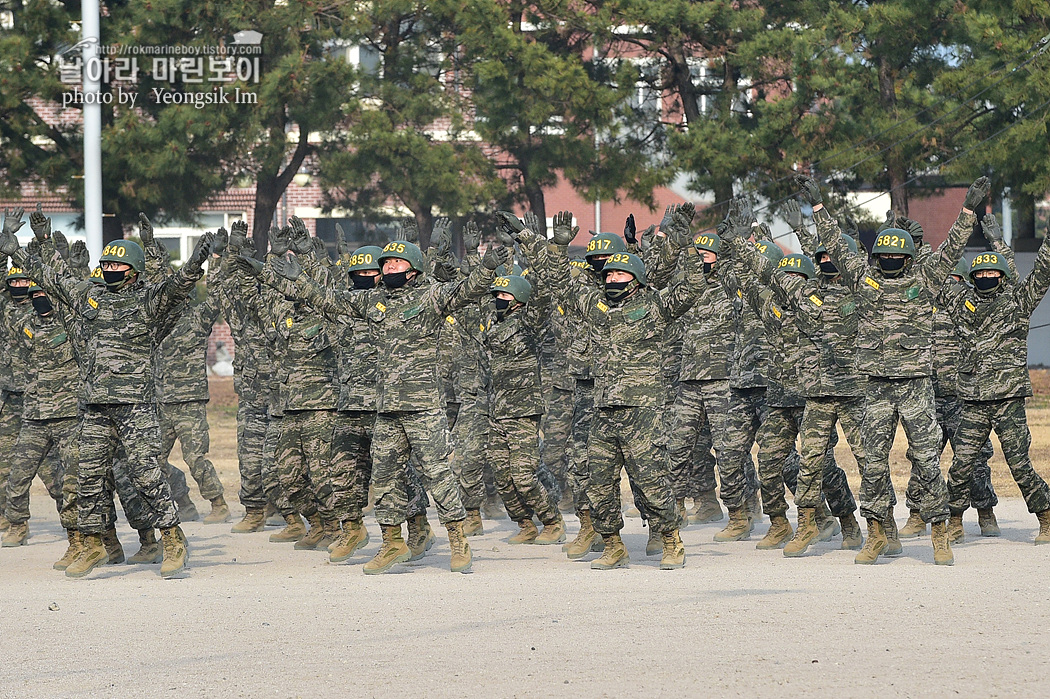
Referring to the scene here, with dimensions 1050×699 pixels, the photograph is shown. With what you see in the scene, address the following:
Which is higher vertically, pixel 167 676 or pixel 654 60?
pixel 654 60

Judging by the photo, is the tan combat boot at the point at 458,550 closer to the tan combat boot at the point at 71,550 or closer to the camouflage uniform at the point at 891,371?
the tan combat boot at the point at 71,550

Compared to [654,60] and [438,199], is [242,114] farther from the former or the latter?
[654,60]

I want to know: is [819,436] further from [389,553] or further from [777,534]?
[389,553]

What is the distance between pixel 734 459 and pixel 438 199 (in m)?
13.4

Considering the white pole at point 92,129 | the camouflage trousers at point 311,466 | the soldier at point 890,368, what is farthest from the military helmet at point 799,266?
the white pole at point 92,129

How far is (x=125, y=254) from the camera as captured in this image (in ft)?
33.4

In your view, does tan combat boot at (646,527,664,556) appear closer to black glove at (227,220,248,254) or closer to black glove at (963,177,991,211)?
black glove at (963,177,991,211)

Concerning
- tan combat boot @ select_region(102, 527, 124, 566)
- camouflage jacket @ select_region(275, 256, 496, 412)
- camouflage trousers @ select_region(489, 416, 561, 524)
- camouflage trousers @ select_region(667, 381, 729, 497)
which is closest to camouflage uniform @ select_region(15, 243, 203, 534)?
tan combat boot @ select_region(102, 527, 124, 566)

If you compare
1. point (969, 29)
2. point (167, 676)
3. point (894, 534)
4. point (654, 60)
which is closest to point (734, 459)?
point (894, 534)

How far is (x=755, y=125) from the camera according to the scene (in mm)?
24703

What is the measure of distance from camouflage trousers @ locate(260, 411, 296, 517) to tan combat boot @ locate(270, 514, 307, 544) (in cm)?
6

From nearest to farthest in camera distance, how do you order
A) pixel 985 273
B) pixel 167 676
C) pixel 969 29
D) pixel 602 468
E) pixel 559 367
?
pixel 167 676
pixel 602 468
pixel 985 273
pixel 559 367
pixel 969 29

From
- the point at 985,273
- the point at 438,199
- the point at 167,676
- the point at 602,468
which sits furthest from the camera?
the point at 438,199

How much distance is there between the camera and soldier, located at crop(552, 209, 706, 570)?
1016 centimetres
